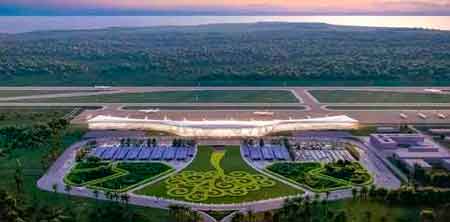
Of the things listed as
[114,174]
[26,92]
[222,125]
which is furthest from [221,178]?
[26,92]

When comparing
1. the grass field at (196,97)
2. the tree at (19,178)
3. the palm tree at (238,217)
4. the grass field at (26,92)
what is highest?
the grass field at (26,92)

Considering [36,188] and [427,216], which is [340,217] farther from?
[36,188]

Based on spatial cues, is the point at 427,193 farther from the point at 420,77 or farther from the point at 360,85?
the point at 420,77

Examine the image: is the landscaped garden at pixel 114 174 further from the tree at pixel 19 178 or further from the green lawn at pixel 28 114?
the green lawn at pixel 28 114

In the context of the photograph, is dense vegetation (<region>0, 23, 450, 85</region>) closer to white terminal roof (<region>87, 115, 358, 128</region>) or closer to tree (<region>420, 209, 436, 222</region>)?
white terminal roof (<region>87, 115, 358, 128</region>)

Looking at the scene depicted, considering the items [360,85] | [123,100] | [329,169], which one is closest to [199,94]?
[123,100]

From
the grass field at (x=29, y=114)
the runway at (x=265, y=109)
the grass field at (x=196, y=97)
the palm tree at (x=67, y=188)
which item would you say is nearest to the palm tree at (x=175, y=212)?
the palm tree at (x=67, y=188)
